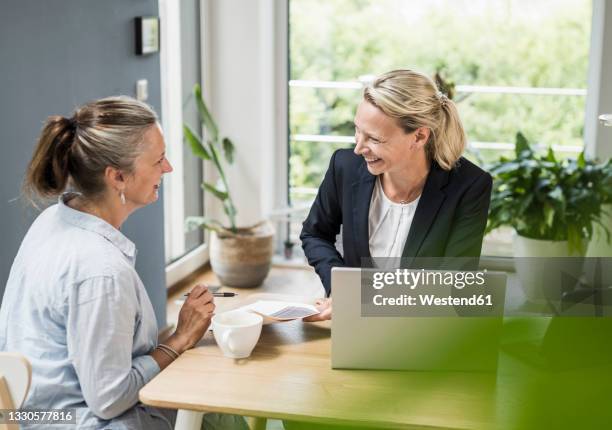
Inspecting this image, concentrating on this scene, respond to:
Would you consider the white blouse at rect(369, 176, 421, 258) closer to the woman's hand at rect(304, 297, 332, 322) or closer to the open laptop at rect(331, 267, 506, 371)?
the woman's hand at rect(304, 297, 332, 322)

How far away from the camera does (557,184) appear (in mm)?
3674

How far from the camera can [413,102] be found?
1961 millimetres

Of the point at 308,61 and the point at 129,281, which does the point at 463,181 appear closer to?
the point at 129,281

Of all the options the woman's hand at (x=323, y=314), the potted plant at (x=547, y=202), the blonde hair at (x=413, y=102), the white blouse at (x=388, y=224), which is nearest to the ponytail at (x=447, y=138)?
the blonde hair at (x=413, y=102)

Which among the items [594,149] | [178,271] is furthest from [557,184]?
[178,271]

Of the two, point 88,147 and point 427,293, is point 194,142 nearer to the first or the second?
point 88,147

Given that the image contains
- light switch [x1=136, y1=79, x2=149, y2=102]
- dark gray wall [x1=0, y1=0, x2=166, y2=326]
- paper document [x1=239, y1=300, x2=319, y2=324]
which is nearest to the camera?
paper document [x1=239, y1=300, x2=319, y2=324]

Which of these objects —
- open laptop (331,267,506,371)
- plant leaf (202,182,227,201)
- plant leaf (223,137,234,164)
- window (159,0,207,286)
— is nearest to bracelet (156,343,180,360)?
open laptop (331,267,506,371)

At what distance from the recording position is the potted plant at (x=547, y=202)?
366 cm

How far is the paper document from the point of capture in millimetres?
1701

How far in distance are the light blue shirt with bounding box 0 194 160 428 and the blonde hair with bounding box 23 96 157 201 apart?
8 centimetres

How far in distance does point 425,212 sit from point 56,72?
1268mm

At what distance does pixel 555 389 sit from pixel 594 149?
392 centimetres

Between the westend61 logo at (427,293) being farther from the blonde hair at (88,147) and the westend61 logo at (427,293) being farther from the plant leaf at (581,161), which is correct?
the plant leaf at (581,161)
